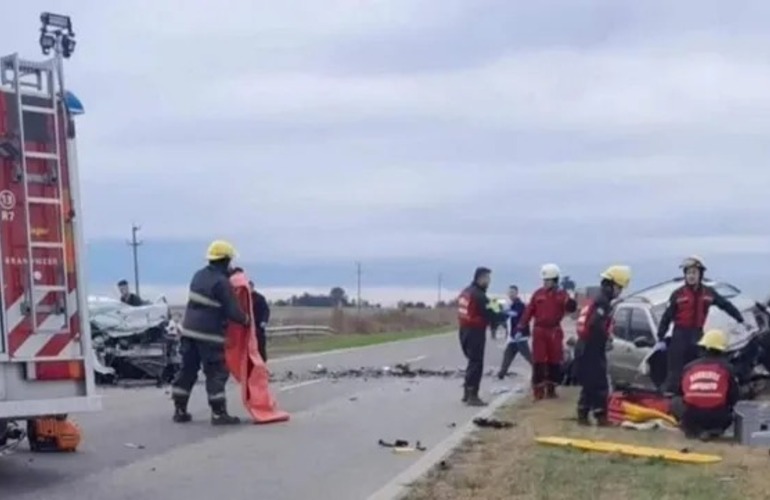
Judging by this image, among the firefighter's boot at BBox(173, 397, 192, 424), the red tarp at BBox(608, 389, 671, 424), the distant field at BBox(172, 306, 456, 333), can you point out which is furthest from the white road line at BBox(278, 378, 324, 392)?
the distant field at BBox(172, 306, 456, 333)

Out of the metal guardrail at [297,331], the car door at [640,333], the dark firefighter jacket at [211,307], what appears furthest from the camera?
the metal guardrail at [297,331]

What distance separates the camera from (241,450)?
13.8 m

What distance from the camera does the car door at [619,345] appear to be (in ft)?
64.9

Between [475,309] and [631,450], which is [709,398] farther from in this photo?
[475,309]

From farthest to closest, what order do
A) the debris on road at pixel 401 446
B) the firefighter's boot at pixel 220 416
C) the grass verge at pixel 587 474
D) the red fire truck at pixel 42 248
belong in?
the firefighter's boot at pixel 220 416
the debris on road at pixel 401 446
the red fire truck at pixel 42 248
the grass verge at pixel 587 474

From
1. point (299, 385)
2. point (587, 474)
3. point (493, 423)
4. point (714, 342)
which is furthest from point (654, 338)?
point (587, 474)

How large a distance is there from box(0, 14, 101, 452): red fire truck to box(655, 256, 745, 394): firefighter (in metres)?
7.45

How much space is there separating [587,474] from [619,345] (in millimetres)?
8751

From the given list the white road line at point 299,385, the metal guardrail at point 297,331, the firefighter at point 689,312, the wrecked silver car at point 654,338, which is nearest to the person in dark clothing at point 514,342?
the white road line at point 299,385

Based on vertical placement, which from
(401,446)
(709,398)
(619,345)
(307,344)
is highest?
(619,345)

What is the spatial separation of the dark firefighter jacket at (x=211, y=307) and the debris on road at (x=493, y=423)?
2.76 metres

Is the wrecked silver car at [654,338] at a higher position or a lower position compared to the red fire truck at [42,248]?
lower

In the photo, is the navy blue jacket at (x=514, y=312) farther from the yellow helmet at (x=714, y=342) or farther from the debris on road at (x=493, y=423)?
the yellow helmet at (x=714, y=342)

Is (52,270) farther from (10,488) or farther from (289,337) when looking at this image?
(289,337)
